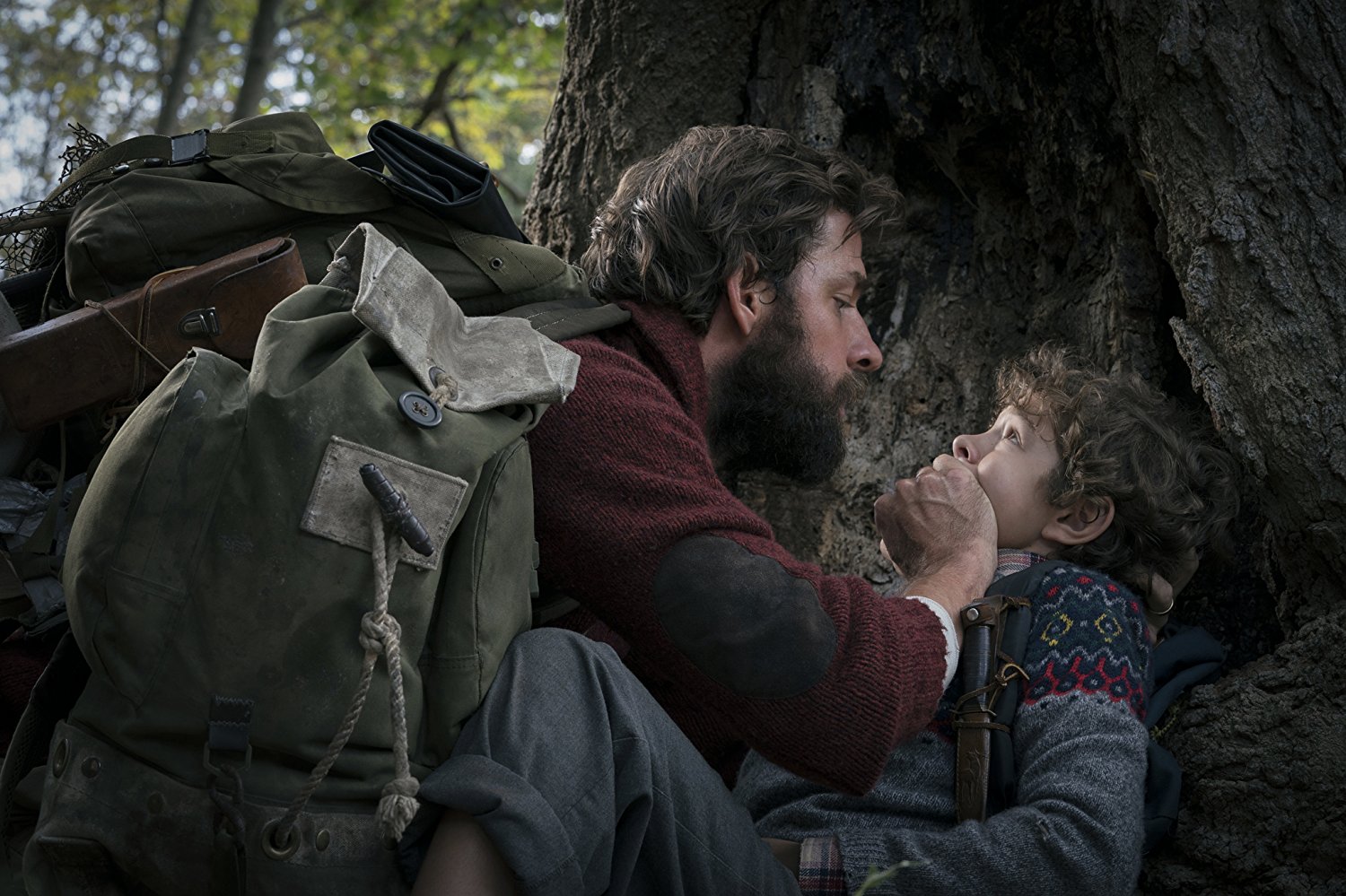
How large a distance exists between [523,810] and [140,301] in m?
1.23

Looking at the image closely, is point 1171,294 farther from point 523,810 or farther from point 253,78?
point 253,78

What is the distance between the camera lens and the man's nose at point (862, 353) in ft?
10.3

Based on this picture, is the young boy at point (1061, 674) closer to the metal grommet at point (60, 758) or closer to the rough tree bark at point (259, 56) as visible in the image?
the metal grommet at point (60, 758)

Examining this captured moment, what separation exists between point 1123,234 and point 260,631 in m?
2.48

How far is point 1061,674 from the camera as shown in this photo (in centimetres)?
252

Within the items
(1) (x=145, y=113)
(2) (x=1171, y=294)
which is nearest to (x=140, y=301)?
(2) (x=1171, y=294)

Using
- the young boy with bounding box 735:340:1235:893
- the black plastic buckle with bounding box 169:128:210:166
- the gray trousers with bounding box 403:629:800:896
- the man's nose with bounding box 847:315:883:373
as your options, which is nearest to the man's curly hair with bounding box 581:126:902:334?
the man's nose with bounding box 847:315:883:373

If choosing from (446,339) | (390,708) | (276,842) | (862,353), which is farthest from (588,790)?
(862,353)

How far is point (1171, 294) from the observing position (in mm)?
3189

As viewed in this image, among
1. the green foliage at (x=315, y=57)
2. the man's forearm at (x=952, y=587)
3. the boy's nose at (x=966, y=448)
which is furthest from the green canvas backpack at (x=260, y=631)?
the green foliage at (x=315, y=57)

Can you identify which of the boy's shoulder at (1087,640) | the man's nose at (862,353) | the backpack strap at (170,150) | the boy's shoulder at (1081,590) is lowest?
the boy's shoulder at (1087,640)

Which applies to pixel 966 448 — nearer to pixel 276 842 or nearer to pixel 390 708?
pixel 390 708

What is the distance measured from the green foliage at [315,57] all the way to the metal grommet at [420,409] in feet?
28.6

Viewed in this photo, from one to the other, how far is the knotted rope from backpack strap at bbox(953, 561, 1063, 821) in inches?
48.2
